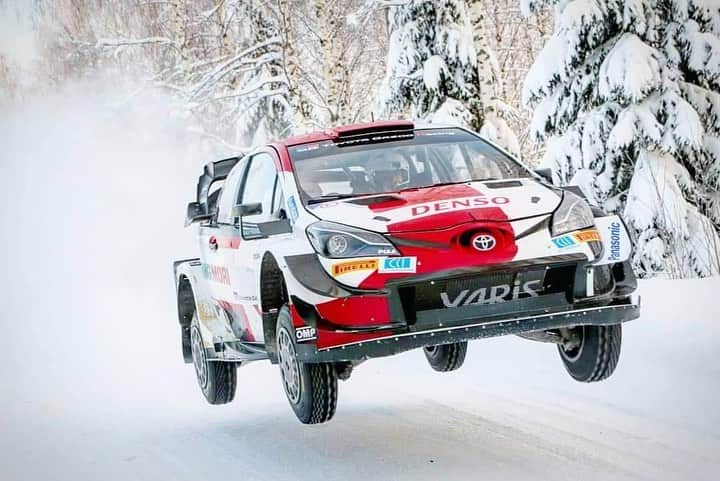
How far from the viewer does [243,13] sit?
26.8 meters

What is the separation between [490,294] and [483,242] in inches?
11.3

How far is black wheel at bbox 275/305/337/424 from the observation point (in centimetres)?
632

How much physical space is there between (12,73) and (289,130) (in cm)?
1114

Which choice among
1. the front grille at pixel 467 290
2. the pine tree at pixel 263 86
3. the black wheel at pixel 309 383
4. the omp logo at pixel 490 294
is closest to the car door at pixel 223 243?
the black wheel at pixel 309 383

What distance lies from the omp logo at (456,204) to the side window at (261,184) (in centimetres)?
122

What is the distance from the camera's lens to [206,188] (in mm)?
8945

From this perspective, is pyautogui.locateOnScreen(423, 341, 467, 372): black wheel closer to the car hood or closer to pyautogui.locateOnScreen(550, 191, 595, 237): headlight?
the car hood

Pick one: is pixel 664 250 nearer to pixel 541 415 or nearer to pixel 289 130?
pixel 541 415

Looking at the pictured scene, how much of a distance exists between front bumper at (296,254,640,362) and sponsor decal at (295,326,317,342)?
3cm

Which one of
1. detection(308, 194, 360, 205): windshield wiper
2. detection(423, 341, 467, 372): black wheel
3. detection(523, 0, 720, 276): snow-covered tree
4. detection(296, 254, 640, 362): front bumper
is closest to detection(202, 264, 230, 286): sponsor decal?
detection(308, 194, 360, 205): windshield wiper

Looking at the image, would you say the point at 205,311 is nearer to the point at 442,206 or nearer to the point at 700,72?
the point at 442,206

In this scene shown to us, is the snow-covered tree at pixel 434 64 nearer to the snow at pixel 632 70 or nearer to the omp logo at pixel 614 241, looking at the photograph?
the snow at pixel 632 70

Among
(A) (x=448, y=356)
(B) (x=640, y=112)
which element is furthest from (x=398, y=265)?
(B) (x=640, y=112)

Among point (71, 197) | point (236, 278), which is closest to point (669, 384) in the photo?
point (236, 278)
